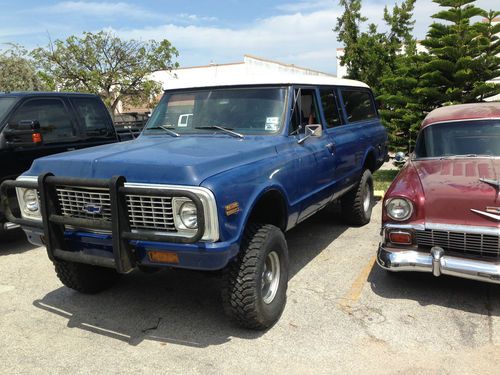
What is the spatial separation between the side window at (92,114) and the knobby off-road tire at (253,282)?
4.30m

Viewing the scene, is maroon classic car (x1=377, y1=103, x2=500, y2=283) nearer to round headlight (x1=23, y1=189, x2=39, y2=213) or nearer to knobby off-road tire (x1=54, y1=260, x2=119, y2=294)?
knobby off-road tire (x1=54, y1=260, x2=119, y2=294)

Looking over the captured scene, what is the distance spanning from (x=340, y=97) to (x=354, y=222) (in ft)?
5.92

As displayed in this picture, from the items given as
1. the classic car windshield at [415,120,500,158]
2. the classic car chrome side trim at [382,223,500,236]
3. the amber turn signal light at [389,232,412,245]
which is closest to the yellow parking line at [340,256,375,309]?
the amber turn signal light at [389,232,412,245]

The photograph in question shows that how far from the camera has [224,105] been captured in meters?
4.55

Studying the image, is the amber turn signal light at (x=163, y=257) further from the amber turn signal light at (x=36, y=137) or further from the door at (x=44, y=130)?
the amber turn signal light at (x=36, y=137)

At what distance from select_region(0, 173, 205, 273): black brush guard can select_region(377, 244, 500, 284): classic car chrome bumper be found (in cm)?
199

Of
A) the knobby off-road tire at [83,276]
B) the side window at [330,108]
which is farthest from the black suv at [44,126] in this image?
the side window at [330,108]

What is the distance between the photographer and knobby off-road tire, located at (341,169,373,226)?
249 inches

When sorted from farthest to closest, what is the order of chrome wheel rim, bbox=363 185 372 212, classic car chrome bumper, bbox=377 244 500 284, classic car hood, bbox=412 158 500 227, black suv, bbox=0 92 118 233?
chrome wheel rim, bbox=363 185 372 212 < black suv, bbox=0 92 118 233 < classic car hood, bbox=412 158 500 227 < classic car chrome bumper, bbox=377 244 500 284

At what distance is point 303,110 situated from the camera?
188 inches

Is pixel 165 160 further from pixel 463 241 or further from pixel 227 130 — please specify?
pixel 463 241

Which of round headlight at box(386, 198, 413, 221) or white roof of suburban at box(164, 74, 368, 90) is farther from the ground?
white roof of suburban at box(164, 74, 368, 90)

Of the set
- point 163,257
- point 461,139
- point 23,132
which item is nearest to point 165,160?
point 163,257

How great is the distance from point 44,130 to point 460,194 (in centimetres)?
532
